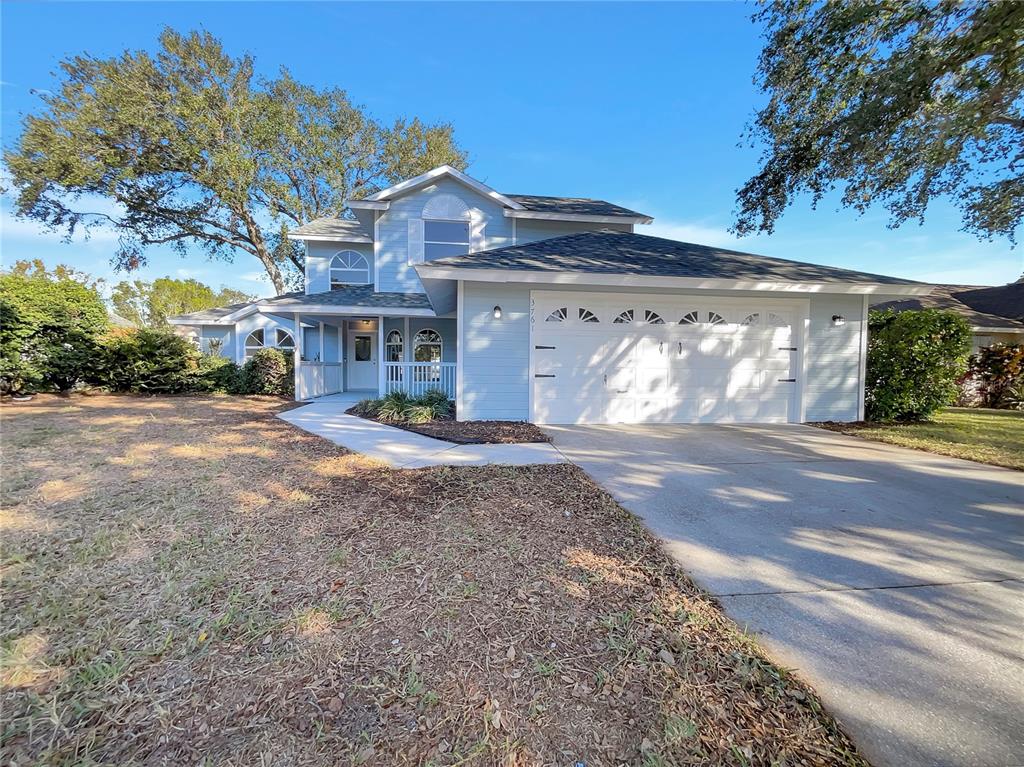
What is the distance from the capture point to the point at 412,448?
6094 millimetres

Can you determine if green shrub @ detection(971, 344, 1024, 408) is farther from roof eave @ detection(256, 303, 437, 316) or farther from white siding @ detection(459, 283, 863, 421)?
roof eave @ detection(256, 303, 437, 316)

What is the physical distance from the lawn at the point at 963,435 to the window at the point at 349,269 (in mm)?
14049

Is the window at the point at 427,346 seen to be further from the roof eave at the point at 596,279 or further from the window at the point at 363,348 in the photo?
the roof eave at the point at 596,279

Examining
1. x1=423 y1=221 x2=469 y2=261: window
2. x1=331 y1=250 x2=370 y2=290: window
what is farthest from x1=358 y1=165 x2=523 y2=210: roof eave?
x1=331 y1=250 x2=370 y2=290: window

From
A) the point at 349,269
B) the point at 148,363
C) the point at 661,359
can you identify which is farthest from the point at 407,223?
the point at 148,363

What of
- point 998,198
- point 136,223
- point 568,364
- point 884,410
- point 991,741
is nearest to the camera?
point 991,741

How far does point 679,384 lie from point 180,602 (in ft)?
26.8

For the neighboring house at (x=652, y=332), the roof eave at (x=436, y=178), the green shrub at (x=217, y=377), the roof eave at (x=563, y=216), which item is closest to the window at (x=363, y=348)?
the green shrub at (x=217, y=377)

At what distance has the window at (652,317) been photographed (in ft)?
26.9

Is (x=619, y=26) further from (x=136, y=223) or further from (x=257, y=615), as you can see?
(x=136, y=223)

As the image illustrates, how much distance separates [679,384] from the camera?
834 centimetres

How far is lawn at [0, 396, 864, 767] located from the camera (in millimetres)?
1606

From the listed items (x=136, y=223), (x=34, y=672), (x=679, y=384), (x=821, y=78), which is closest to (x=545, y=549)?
(x=34, y=672)

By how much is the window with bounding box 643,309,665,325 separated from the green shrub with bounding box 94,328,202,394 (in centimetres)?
1494
